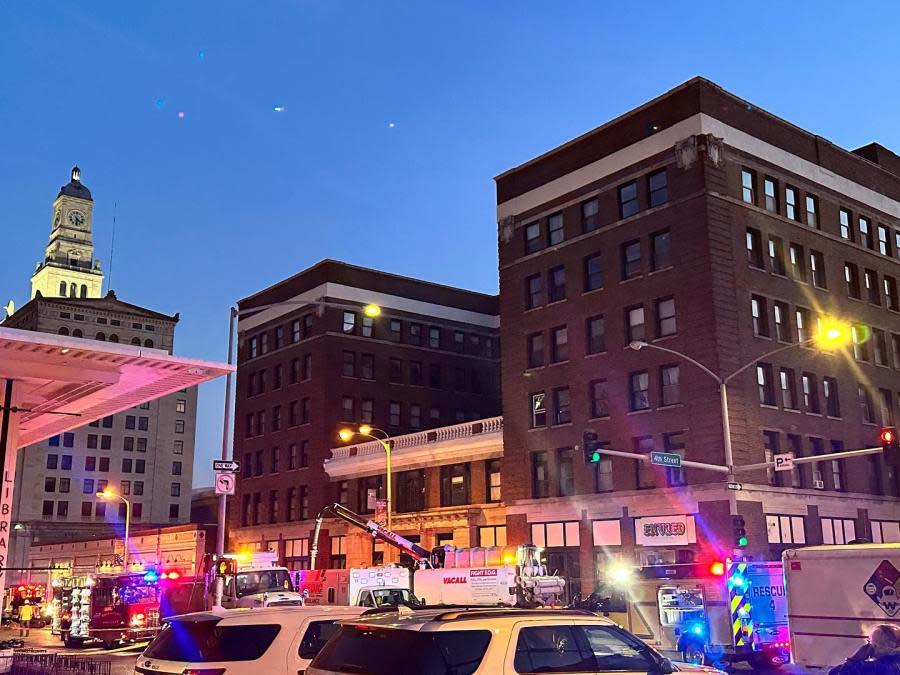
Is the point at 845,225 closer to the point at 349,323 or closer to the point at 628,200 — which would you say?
the point at 628,200

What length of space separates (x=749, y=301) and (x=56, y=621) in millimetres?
35547

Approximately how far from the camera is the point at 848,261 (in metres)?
51.9

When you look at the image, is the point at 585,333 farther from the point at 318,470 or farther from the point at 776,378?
the point at 318,470

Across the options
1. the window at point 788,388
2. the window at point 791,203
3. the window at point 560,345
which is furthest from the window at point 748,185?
the window at point 560,345

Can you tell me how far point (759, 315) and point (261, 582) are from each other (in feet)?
86.8

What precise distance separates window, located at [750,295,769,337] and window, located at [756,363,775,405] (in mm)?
1654

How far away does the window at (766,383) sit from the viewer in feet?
148

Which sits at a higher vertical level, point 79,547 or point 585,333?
point 585,333

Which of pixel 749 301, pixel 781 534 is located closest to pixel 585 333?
pixel 749 301

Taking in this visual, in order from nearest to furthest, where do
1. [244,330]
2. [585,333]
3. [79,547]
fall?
1. [585,333]
2. [244,330]
3. [79,547]

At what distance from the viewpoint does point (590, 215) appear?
51406 mm

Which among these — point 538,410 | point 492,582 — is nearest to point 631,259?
point 538,410

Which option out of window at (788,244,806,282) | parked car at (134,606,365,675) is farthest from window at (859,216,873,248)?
parked car at (134,606,365,675)

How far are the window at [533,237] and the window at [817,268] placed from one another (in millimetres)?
14051
